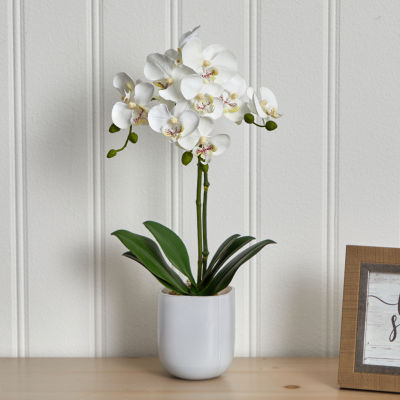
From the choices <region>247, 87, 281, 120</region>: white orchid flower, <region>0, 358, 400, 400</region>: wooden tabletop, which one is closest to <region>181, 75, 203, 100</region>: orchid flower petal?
<region>247, 87, 281, 120</region>: white orchid flower

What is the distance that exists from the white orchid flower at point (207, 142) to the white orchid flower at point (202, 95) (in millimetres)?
15

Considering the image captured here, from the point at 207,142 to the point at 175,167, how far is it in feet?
0.58

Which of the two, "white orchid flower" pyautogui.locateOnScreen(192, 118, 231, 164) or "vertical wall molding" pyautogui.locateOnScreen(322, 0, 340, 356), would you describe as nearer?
"white orchid flower" pyautogui.locateOnScreen(192, 118, 231, 164)

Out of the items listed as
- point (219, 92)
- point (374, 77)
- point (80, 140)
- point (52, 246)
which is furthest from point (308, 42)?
point (52, 246)

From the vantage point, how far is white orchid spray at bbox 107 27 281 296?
795 millimetres

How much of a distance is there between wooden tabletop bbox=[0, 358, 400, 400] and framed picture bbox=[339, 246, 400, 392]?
3 centimetres

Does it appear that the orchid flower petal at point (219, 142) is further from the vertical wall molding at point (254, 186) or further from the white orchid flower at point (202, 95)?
the vertical wall molding at point (254, 186)

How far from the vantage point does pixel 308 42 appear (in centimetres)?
98

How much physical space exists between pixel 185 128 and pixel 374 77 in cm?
41

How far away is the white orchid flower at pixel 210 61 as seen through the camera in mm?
793

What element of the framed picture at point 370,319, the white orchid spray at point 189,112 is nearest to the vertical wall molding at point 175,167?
the white orchid spray at point 189,112

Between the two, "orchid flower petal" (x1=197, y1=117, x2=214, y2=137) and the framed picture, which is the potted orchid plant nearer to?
"orchid flower petal" (x1=197, y1=117, x2=214, y2=137)

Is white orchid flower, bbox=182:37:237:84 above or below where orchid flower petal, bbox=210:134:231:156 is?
above

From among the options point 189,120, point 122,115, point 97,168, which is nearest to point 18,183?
point 97,168
